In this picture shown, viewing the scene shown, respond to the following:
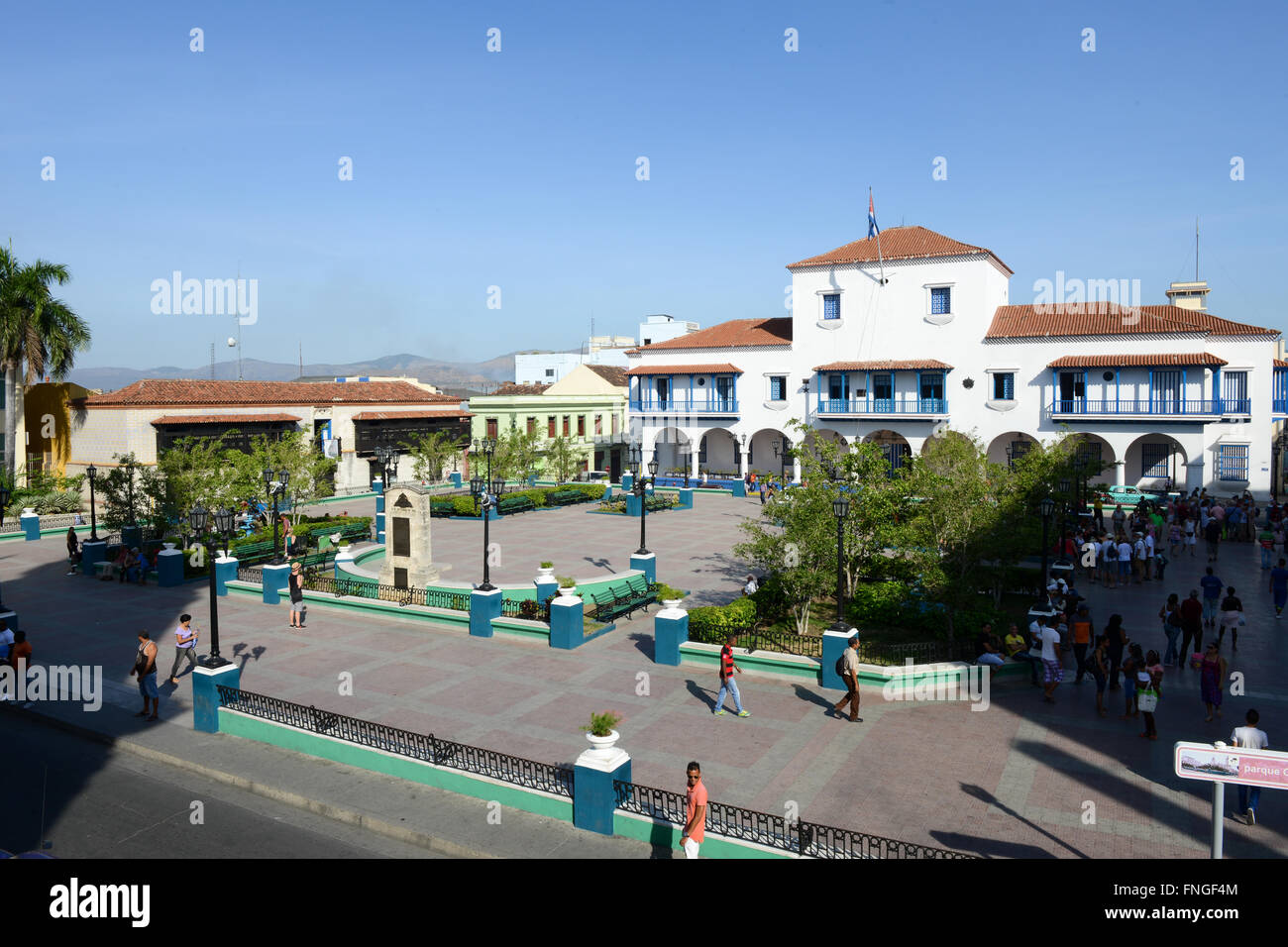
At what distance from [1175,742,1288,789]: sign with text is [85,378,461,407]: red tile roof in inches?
1689

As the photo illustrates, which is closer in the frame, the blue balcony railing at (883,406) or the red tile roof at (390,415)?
the blue balcony railing at (883,406)

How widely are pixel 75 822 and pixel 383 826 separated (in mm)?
3890

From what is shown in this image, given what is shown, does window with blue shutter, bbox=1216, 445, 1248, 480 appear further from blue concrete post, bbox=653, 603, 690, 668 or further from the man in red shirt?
the man in red shirt

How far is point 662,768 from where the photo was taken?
37.0 ft

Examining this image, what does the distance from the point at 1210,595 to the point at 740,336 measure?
111 ft

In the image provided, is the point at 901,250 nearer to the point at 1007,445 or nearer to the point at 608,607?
the point at 1007,445

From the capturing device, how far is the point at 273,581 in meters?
21.5

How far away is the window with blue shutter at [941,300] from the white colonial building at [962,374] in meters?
0.10

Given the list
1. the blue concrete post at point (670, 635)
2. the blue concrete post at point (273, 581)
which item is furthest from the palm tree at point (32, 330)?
the blue concrete post at point (670, 635)

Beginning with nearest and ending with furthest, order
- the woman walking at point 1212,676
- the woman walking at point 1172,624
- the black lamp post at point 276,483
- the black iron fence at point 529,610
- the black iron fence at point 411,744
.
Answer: the black iron fence at point 411,744 < the woman walking at point 1212,676 < the woman walking at point 1172,624 < the black iron fence at point 529,610 < the black lamp post at point 276,483

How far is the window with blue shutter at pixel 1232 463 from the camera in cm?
3703

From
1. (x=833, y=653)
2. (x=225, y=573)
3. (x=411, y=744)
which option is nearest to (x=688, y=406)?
(x=225, y=573)

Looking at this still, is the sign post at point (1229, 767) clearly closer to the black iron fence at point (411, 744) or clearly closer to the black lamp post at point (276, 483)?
the black iron fence at point (411, 744)
